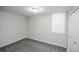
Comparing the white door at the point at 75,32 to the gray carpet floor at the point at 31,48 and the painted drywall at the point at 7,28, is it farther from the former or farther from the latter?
the painted drywall at the point at 7,28

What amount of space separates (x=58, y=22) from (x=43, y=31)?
1.16m

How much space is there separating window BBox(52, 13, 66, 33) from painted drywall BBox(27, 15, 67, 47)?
0.19 m

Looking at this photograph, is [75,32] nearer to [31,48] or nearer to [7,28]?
[31,48]

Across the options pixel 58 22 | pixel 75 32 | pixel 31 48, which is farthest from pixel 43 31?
pixel 75 32

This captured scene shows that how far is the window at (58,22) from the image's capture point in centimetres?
259

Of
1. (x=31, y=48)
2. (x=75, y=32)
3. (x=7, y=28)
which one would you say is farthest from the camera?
(x=7, y=28)

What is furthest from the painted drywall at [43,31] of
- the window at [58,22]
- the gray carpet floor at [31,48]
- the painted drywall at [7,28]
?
the painted drywall at [7,28]

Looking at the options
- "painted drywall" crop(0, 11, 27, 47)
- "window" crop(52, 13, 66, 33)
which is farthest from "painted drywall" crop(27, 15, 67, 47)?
"painted drywall" crop(0, 11, 27, 47)

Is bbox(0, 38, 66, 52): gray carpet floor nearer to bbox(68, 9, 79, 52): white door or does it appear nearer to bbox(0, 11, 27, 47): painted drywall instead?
bbox(0, 11, 27, 47): painted drywall

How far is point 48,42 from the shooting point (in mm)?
3168

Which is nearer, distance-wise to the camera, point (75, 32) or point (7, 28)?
point (75, 32)

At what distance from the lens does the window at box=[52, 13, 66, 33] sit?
2589mm

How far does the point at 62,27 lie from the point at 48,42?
1.29 m

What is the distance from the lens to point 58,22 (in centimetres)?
273
